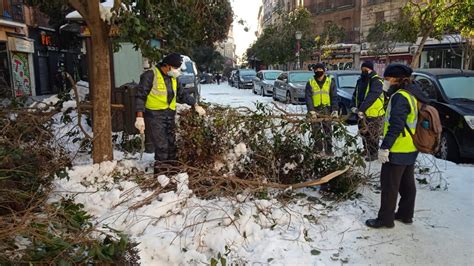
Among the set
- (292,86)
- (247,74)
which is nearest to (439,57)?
(247,74)

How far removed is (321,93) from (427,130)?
9.74 feet

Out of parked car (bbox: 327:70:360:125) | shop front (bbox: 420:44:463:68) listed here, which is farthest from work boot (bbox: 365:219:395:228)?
shop front (bbox: 420:44:463:68)

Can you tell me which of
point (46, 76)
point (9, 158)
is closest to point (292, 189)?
point (9, 158)

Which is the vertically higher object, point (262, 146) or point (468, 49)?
point (468, 49)

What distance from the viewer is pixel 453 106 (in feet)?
21.5

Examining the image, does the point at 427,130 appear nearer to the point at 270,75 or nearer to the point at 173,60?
the point at 173,60

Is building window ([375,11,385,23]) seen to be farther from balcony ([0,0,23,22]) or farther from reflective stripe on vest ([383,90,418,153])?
reflective stripe on vest ([383,90,418,153])

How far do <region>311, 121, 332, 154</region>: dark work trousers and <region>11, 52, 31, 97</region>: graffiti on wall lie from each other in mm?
18197

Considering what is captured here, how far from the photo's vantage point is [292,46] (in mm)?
31125

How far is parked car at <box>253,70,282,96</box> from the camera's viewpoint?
20844 millimetres

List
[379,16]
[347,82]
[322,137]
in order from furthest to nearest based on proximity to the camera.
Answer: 1. [379,16]
2. [347,82]
3. [322,137]

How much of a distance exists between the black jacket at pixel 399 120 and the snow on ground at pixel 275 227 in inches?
28.4

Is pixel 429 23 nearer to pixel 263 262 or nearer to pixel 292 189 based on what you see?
pixel 292 189

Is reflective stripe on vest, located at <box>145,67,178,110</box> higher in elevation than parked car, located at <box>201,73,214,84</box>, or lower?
higher
